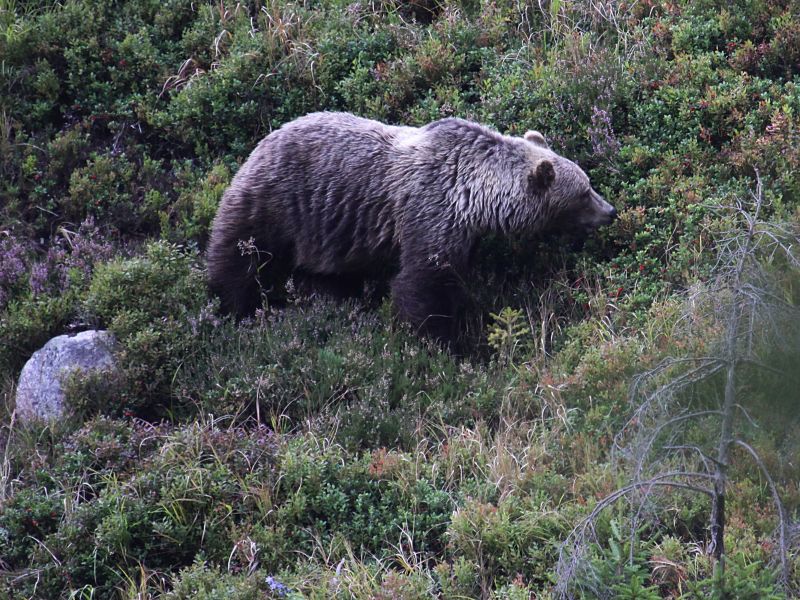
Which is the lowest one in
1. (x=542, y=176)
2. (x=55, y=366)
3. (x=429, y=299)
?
(x=55, y=366)

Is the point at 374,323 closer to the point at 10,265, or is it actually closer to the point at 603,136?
the point at 603,136

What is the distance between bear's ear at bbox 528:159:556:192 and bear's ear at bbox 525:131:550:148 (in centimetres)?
45

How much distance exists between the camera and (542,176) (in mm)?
7672

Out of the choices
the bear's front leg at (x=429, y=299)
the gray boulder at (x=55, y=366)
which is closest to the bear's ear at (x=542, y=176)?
the bear's front leg at (x=429, y=299)

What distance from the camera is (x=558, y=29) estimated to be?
9.51m

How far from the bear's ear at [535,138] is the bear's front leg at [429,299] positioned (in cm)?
141

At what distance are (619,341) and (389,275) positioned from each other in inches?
87.7

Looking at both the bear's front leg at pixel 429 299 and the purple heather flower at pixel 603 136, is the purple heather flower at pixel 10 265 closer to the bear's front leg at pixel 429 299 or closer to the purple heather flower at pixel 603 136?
the bear's front leg at pixel 429 299

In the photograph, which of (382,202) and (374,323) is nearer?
(374,323)

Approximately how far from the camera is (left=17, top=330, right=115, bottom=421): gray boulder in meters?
6.84

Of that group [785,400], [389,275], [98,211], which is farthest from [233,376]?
[785,400]

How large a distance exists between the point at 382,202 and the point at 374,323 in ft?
3.21

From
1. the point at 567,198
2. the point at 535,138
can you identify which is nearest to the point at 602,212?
the point at 567,198

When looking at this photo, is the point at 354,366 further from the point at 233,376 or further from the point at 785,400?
the point at 785,400
